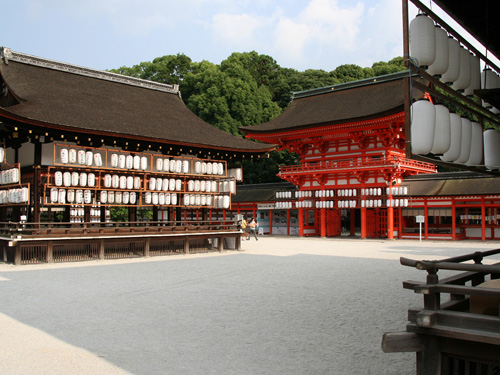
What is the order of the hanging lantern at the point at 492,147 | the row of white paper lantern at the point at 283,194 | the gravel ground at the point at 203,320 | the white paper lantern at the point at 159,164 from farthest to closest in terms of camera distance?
the row of white paper lantern at the point at 283,194 → the white paper lantern at the point at 159,164 → the hanging lantern at the point at 492,147 → the gravel ground at the point at 203,320

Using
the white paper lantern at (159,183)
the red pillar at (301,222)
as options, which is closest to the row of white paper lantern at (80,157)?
the white paper lantern at (159,183)

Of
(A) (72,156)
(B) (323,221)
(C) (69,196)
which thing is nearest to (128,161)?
(A) (72,156)

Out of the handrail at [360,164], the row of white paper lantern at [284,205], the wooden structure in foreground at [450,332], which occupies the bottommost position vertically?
the wooden structure in foreground at [450,332]

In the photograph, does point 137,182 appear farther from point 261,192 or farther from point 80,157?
point 261,192

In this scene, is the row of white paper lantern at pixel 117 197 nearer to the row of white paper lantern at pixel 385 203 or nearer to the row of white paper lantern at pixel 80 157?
the row of white paper lantern at pixel 80 157

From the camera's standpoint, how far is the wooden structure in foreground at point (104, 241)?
14.9 metres

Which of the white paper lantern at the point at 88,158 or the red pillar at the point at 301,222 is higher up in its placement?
the white paper lantern at the point at 88,158

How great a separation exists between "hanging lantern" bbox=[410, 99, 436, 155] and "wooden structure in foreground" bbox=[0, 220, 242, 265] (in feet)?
42.0

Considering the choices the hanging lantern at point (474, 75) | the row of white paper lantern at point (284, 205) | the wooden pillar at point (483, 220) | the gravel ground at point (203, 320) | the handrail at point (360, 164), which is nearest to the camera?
the gravel ground at point (203, 320)

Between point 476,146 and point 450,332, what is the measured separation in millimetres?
3490

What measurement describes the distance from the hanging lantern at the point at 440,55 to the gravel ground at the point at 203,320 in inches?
137

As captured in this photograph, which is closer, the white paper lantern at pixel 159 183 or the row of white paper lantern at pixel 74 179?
the row of white paper lantern at pixel 74 179

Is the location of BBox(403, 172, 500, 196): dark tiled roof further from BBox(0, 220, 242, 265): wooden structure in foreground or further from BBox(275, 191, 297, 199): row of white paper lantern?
BBox(0, 220, 242, 265): wooden structure in foreground

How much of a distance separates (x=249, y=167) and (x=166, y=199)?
26.0 m
